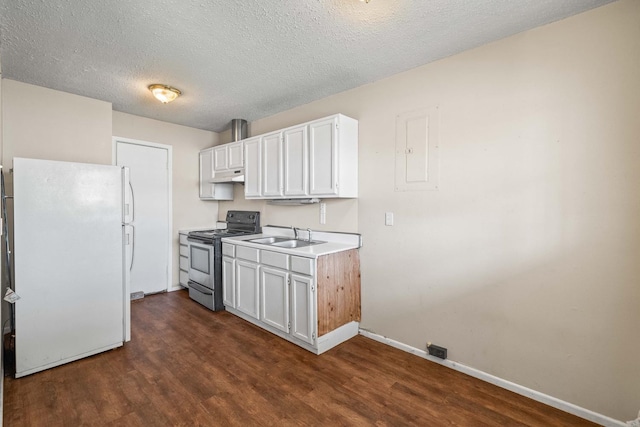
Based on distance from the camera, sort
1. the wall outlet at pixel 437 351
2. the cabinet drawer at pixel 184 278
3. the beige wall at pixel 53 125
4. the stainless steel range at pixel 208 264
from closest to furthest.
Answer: the wall outlet at pixel 437 351 < the beige wall at pixel 53 125 < the stainless steel range at pixel 208 264 < the cabinet drawer at pixel 184 278

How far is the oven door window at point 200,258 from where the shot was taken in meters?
3.59

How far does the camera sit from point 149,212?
4133 millimetres

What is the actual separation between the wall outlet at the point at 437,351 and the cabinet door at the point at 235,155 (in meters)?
2.95

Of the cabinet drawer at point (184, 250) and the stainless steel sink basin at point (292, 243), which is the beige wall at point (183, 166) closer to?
the cabinet drawer at point (184, 250)

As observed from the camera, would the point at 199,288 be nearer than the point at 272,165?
No

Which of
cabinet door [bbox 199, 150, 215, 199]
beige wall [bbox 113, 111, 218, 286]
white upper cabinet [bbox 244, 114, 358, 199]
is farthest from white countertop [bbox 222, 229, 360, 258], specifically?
beige wall [bbox 113, 111, 218, 286]

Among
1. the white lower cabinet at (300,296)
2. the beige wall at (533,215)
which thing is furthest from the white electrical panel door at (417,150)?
the white lower cabinet at (300,296)

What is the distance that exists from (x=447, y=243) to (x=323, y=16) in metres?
1.89

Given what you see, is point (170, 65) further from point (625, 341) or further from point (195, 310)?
point (625, 341)

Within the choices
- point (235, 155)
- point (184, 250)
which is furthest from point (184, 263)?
point (235, 155)

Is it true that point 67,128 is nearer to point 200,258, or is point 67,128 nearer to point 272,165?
point 200,258

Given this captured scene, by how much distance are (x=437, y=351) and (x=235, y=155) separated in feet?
10.6

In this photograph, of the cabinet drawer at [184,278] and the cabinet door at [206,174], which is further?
the cabinet door at [206,174]

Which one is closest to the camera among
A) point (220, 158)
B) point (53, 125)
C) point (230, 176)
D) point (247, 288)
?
point (53, 125)
